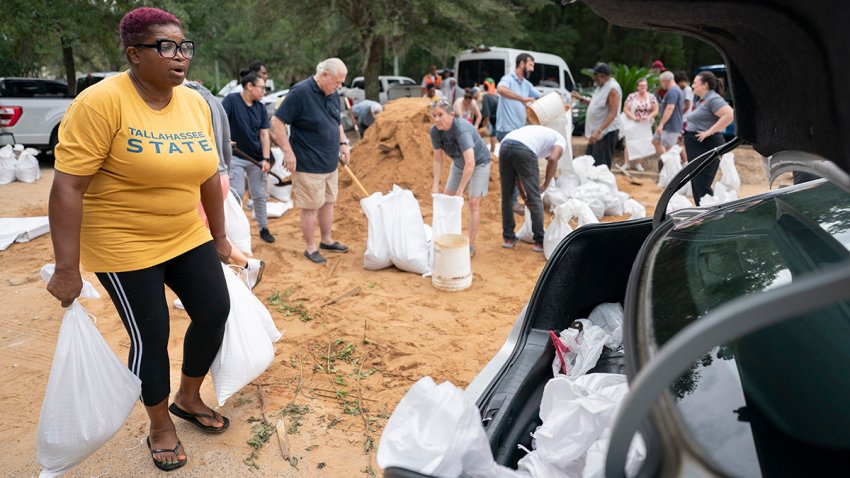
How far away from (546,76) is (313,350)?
1337 centimetres

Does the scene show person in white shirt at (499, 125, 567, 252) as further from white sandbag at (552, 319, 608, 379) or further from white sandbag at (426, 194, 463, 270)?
white sandbag at (552, 319, 608, 379)

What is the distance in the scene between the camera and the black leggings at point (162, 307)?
2408 mm

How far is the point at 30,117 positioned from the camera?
10.2 metres

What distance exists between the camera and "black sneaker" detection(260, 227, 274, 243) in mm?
6409

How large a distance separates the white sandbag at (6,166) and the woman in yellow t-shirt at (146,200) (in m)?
8.43

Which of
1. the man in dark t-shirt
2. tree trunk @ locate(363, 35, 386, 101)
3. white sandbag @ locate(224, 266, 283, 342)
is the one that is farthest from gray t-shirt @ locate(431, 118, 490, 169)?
tree trunk @ locate(363, 35, 386, 101)

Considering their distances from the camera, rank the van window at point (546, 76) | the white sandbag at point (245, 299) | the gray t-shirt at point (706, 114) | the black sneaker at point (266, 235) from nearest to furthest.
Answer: the white sandbag at point (245, 299)
the gray t-shirt at point (706, 114)
the black sneaker at point (266, 235)
the van window at point (546, 76)

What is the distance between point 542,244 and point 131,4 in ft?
36.7

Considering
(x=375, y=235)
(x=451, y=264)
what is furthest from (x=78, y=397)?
(x=375, y=235)

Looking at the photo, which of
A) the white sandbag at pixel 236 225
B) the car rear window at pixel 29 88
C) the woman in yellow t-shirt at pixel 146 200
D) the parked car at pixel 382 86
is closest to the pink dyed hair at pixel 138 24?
the woman in yellow t-shirt at pixel 146 200

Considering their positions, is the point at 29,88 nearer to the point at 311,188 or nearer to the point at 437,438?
the point at 311,188

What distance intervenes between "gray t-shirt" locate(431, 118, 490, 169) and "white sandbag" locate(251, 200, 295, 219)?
2.86m

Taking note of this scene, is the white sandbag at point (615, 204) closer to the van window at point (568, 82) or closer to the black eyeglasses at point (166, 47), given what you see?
the black eyeglasses at point (166, 47)

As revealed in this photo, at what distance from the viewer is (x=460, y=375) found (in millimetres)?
3650
